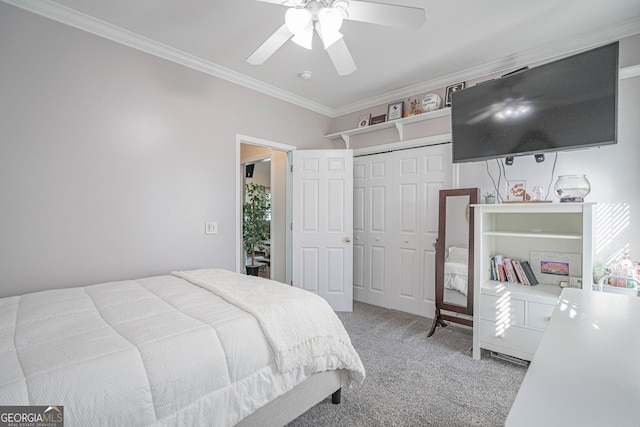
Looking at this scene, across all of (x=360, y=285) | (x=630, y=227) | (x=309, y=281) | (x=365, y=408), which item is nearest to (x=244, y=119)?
(x=309, y=281)

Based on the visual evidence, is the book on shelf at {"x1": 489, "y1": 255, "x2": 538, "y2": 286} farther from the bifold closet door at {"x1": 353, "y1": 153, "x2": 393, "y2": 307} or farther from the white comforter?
the bifold closet door at {"x1": 353, "y1": 153, "x2": 393, "y2": 307}

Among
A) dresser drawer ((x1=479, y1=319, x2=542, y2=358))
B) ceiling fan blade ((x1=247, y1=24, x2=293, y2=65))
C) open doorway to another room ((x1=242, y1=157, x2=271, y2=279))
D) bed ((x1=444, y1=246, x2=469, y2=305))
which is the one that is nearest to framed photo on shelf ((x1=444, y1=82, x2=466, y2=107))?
bed ((x1=444, y1=246, x2=469, y2=305))

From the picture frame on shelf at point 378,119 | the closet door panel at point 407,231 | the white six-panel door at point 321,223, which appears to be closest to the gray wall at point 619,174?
the closet door panel at point 407,231

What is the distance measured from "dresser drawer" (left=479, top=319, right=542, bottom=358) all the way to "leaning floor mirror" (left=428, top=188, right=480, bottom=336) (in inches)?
15.4

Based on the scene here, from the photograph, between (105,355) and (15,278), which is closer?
(105,355)

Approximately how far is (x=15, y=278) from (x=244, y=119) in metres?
2.28

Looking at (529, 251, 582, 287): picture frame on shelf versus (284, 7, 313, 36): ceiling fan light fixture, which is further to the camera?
(529, 251, 582, 287): picture frame on shelf

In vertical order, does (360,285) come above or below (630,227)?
below

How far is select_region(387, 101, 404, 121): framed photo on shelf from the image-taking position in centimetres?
357

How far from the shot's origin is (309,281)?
3.70 meters

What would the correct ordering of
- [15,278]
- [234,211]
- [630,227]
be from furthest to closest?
[234,211] < [630,227] < [15,278]

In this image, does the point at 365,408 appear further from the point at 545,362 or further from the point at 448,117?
the point at 448,117

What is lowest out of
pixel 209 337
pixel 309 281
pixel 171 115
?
pixel 309 281

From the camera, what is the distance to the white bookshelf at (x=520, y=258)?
216cm
